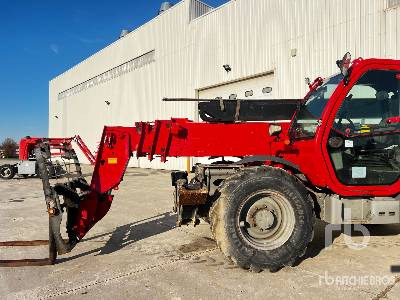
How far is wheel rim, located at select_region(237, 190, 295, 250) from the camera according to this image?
4570 millimetres

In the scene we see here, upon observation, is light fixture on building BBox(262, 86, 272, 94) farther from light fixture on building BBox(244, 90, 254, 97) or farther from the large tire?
the large tire

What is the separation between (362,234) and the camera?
19.8 ft

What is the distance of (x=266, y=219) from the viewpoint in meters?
4.61

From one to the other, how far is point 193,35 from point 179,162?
21.3 feet

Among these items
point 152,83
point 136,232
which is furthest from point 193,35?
point 136,232

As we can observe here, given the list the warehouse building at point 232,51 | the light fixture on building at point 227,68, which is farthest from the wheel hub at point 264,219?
the light fixture on building at point 227,68

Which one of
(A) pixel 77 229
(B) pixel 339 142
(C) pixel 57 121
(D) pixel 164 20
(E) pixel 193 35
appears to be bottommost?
(A) pixel 77 229

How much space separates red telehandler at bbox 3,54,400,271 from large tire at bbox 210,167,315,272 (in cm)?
1

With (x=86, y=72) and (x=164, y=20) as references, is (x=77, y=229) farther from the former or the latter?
(x=86, y=72)

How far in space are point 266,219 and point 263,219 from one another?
36mm

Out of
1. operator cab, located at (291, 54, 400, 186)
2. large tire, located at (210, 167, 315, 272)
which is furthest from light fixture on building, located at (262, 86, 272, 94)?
large tire, located at (210, 167, 315, 272)

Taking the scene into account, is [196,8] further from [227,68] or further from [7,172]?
[7,172]

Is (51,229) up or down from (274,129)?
down

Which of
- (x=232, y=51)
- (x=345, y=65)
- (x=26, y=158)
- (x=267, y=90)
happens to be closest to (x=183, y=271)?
(x=345, y=65)
